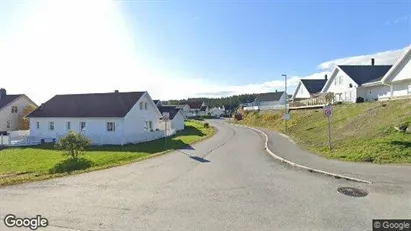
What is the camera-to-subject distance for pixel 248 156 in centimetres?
1844

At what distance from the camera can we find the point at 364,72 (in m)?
42.4

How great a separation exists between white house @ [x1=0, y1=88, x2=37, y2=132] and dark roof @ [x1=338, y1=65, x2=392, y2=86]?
49364mm

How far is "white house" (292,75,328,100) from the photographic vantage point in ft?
189

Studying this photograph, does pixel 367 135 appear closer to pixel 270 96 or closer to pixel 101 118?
pixel 101 118

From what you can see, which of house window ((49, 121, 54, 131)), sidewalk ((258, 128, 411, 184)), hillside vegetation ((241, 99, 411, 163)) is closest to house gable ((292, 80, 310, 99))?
hillside vegetation ((241, 99, 411, 163))

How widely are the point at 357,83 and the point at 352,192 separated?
33808mm

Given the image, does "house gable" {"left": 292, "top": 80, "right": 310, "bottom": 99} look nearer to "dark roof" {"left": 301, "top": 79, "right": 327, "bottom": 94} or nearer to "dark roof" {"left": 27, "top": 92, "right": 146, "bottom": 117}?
"dark roof" {"left": 301, "top": 79, "right": 327, "bottom": 94}

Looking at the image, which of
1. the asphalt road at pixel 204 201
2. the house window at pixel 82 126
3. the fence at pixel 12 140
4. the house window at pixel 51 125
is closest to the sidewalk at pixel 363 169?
the asphalt road at pixel 204 201

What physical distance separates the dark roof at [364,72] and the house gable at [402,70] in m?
6.53

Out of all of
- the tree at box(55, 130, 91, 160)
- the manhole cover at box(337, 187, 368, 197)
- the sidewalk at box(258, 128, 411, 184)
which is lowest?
the manhole cover at box(337, 187, 368, 197)

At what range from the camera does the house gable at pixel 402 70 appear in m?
30.7

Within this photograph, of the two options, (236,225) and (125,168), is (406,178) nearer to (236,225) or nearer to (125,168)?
(236,225)

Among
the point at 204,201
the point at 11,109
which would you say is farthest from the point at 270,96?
the point at 204,201

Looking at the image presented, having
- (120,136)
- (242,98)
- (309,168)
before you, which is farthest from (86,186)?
(242,98)
